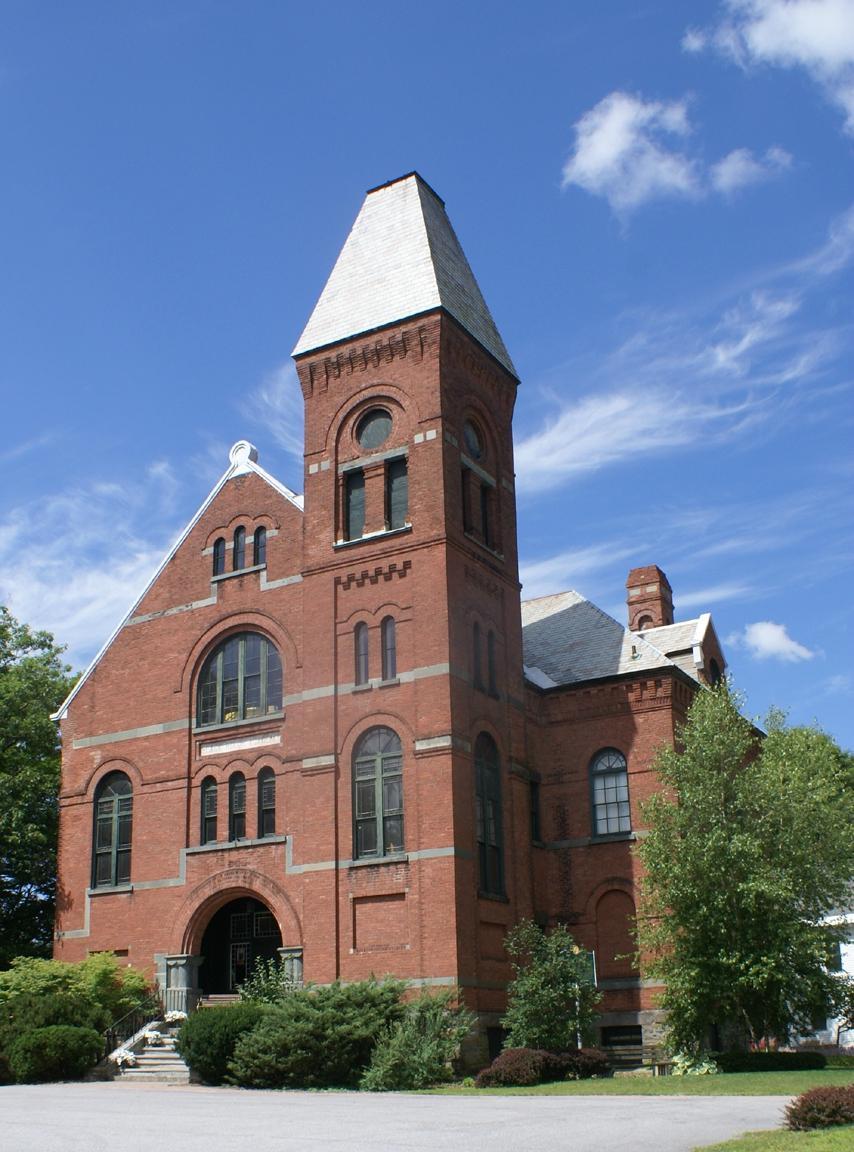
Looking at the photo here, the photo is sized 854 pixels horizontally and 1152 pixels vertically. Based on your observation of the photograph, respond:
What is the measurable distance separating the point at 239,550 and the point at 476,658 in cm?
799

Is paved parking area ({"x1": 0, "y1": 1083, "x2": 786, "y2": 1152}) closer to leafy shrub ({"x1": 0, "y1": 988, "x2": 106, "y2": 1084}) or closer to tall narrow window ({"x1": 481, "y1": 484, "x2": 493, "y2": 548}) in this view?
leafy shrub ({"x1": 0, "y1": 988, "x2": 106, "y2": 1084})

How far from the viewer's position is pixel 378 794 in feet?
102

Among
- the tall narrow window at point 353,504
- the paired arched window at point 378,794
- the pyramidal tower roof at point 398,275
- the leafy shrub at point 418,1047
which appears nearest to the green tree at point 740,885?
the leafy shrub at point 418,1047

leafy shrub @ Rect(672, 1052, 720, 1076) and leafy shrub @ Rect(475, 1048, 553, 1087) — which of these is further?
leafy shrub @ Rect(672, 1052, 720, 1076)

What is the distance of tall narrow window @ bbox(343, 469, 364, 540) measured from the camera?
112 ft

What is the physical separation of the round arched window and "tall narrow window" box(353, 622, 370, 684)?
502cm

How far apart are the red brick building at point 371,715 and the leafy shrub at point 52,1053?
4.25 metres

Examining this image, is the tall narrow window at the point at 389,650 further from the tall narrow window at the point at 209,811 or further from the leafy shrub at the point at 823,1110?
the leafy shrub at the point at 823,1110

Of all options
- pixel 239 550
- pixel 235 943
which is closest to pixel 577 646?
pixel 239 550

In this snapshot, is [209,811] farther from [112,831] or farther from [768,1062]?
[768,1062]

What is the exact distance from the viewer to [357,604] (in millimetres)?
33062

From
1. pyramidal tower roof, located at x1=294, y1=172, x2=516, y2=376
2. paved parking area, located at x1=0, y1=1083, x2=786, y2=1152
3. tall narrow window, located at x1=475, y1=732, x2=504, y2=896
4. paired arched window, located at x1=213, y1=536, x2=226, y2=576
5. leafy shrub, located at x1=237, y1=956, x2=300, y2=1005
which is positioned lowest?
paved parking area, located at x1=0, y1=1083, x2=786, y2=1152

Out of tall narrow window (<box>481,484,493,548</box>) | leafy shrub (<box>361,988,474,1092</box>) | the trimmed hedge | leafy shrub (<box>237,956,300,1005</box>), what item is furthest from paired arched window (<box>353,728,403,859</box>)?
tall narrow window (<box>481,484,493,548</box>)

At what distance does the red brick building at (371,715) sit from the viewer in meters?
30.8
